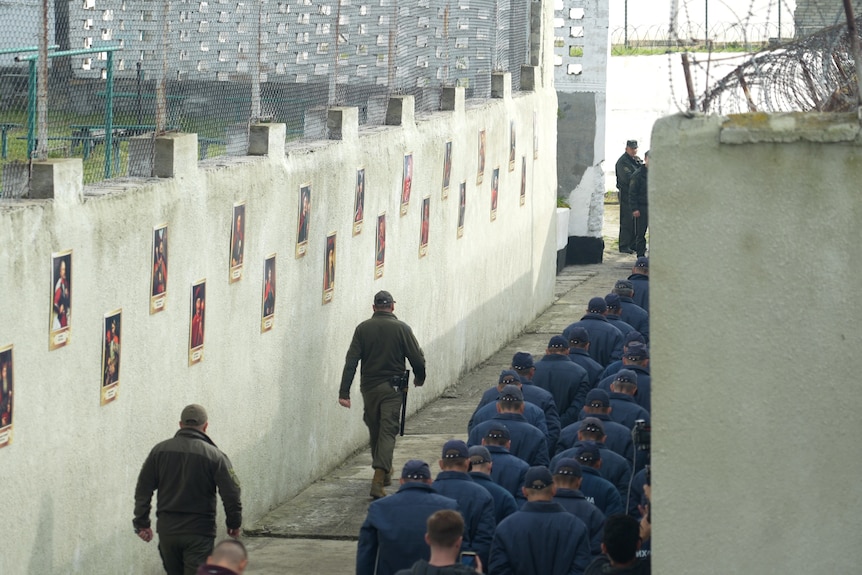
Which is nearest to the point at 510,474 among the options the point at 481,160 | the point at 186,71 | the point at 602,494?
the point at 602,494

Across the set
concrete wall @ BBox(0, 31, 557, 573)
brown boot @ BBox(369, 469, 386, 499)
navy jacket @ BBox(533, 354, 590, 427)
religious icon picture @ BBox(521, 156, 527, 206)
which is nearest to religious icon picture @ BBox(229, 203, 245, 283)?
concrete wall @ BBox(0, 31, 557, 573)

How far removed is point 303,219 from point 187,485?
14.1 feet

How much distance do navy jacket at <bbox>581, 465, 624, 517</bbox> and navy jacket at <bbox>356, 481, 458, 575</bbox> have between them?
3.50 feet

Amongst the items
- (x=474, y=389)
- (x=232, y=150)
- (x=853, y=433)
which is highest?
(x=232, y=150)

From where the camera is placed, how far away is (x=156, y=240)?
11430mm

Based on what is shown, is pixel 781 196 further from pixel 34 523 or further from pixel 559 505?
pixel 34 523

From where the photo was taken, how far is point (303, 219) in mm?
14203

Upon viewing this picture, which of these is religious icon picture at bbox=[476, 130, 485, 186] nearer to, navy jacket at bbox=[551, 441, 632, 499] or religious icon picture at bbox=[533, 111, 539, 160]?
religious icon picture at bbox=[533, 111, 539, 160]

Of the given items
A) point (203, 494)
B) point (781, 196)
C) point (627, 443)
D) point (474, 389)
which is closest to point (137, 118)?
point (203, 494)

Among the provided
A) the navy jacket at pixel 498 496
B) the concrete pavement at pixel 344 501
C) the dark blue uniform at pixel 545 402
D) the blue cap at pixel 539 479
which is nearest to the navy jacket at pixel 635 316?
the concrete pavement at pixel 344 501

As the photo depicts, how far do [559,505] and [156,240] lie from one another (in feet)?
12.2

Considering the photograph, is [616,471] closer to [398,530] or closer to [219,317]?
[398,530]


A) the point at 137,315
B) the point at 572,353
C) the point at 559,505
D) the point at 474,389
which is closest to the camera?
the point at 559,505

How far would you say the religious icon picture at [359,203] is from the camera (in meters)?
15.5
